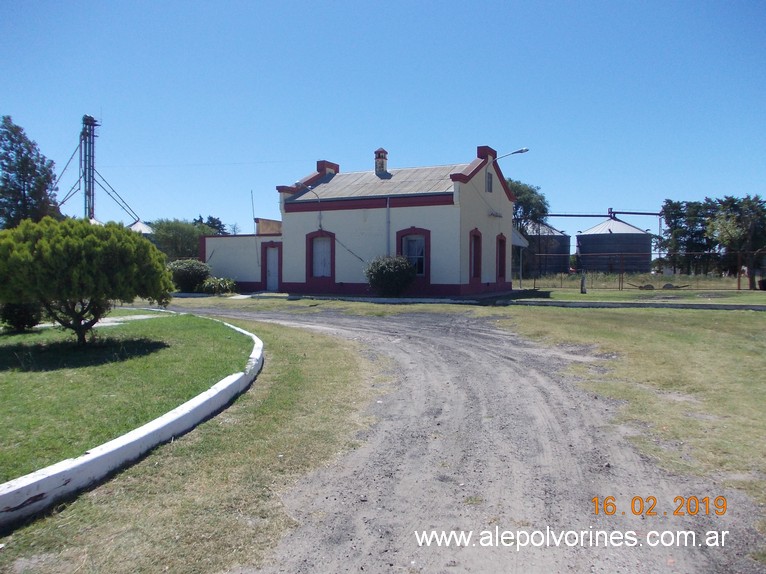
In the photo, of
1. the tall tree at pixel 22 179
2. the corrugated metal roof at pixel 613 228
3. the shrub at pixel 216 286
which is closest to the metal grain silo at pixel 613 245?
the corrugated metal roof at pixel 613 228

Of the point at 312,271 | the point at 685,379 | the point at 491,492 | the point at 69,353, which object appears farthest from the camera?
the point at 312,271

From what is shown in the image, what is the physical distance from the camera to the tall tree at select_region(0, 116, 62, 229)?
101 ft

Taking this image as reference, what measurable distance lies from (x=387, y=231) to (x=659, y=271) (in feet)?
85.1

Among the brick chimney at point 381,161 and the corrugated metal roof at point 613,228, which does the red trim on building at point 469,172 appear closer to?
the brick chimney at point 381,161

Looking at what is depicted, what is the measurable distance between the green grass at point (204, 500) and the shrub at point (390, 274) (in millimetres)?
15722

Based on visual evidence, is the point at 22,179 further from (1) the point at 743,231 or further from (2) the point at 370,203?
(1) the point at 743,231

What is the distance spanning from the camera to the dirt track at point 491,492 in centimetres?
357

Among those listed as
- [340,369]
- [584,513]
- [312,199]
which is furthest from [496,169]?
[584,513]

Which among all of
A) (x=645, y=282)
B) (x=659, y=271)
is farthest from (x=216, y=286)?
(x=659, y=271)

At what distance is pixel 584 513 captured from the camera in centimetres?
416

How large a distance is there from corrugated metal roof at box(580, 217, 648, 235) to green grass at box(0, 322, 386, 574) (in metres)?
→ 49.9

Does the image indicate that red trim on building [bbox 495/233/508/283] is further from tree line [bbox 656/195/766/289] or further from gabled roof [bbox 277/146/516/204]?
tree line [bbox 656/195/766/289]

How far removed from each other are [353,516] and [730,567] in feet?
7.49

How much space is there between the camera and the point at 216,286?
2834 cm
